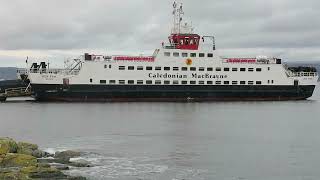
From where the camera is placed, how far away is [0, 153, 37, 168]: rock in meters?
26.8

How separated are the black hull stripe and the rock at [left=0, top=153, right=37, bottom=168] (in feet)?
133

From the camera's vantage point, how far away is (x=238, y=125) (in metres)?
48.9

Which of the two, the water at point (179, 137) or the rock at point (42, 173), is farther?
the water at point (179, 137)

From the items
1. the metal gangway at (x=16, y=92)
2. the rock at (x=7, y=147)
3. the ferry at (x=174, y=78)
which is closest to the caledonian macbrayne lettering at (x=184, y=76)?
the ferry at (x=174, y=78)

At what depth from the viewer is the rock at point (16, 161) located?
1055 inches

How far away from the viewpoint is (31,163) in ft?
88.6

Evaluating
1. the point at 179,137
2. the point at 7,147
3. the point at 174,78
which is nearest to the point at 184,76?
the point at 174,78

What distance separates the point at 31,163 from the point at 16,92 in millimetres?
44677

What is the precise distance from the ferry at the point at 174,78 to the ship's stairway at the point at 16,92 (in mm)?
1532

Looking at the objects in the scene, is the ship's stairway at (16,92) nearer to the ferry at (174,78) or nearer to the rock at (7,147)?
the ferry at (174,78)

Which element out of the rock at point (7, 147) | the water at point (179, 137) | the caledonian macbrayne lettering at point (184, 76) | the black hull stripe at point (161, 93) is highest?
the caledonian macbrayne lettering at point (184, 76)

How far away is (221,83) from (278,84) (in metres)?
7.61

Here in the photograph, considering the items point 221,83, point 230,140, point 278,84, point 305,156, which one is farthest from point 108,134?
point 278,84

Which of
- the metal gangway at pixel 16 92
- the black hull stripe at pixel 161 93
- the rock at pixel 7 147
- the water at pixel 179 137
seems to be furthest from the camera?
the metal gangway at pixel 16 92
